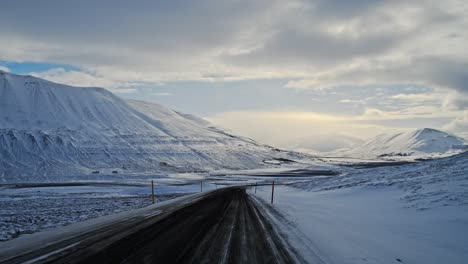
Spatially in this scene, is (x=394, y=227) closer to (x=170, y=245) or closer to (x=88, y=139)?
(x=170, y=245)

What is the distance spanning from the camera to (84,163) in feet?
366

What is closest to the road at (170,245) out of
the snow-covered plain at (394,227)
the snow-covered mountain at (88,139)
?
the snow-covered plain at (394,227)

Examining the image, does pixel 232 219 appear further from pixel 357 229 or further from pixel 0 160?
pixel 0 160

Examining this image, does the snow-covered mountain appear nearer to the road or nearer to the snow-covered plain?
the road

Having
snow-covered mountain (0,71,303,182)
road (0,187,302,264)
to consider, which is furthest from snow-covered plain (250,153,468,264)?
snow-covered mountain (0,71,303,182)

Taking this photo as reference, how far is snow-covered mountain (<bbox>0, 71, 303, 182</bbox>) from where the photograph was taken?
106688 millimetres

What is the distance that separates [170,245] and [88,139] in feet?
464

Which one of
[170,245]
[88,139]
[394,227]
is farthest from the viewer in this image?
[88,139]

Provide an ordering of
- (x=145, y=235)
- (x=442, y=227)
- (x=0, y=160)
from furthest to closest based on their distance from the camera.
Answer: (x=0, y=160) < (x=442, y=227) < (x=145, y=235)

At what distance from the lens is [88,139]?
442 ft

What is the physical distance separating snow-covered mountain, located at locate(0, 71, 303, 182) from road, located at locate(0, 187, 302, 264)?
87.5 m

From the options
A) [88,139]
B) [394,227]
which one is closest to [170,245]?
[394,227]

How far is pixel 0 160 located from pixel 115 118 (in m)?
74.8

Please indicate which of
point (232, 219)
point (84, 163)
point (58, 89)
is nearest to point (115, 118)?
point (58, 89)
